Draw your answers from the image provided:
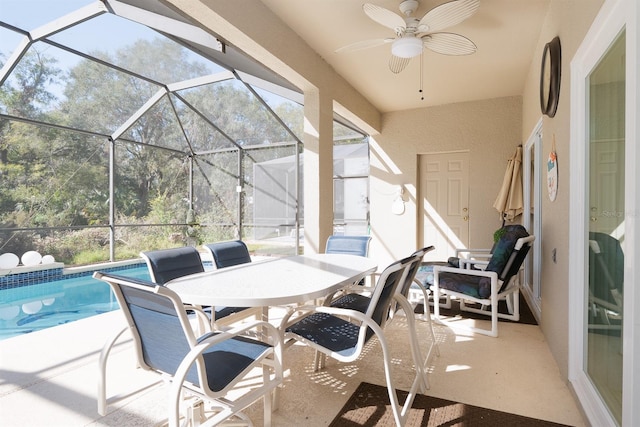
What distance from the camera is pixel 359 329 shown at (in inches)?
77.5

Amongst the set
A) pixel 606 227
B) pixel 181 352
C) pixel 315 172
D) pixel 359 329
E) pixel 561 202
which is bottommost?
pixel 359 329

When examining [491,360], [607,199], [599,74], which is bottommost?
[491,360]

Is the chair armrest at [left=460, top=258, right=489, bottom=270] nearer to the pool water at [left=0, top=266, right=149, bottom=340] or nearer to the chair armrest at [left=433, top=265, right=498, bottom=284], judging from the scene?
the chair armrest at [left=433, top=265, right=498, bottom=284]

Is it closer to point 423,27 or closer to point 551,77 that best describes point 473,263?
point 551,77

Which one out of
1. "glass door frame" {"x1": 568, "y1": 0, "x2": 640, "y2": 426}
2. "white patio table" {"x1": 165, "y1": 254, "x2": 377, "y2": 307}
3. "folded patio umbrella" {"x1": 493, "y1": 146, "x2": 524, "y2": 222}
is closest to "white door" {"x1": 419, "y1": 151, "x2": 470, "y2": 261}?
"folded patio umbrella" {"x1": 493, "y1": 146, "x2": 524, "y2": 222}

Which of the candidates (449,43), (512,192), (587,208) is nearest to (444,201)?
(512,192)

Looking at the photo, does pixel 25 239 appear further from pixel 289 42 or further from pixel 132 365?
pixel 289 42

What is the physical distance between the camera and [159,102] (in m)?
7.38

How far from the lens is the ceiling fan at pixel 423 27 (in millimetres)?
2570

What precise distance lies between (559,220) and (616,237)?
101cm

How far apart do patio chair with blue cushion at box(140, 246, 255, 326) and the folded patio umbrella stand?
4.24 m

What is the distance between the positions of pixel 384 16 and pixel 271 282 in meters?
2.22

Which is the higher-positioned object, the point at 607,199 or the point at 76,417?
the point at 607,199

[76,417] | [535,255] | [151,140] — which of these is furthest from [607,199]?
[151,140]
